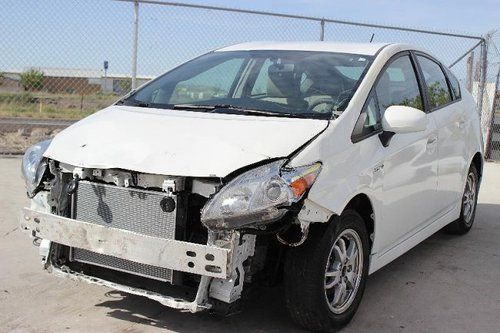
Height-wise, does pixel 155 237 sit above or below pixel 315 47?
below

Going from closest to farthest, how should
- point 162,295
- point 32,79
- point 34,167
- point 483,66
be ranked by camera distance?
point 162,295 < point 34,167 < point 32,79 < point 483,66

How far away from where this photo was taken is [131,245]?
3.27 m

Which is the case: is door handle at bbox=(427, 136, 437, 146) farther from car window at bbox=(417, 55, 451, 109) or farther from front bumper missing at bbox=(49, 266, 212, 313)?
front bumper missing at bbox=(49, 266, 212, 313)

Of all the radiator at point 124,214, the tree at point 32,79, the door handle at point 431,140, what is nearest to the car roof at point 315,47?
the door handle at point 431,140

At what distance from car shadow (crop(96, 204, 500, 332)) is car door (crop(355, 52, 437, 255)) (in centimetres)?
39

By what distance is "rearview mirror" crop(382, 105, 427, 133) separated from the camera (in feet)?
12.9

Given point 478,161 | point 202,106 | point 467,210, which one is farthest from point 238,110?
point 478,161

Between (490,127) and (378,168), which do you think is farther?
(490,127)

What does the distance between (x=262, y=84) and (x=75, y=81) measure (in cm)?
664

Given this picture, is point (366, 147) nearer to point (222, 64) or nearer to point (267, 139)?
point (267, 139)

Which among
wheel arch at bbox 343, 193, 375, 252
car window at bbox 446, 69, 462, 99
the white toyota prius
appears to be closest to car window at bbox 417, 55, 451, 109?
car window at bbox 446, 69, 462, 99

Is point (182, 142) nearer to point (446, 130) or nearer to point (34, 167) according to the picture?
point (34, 167)

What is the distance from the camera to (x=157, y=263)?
320 cm

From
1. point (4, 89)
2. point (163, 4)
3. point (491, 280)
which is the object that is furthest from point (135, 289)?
point (4, 89)
